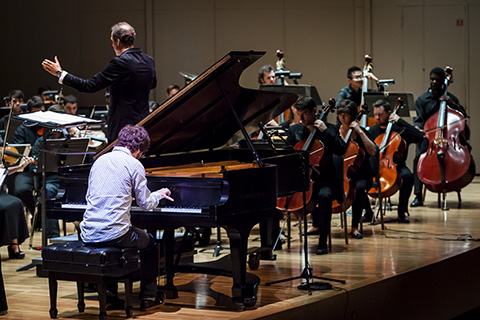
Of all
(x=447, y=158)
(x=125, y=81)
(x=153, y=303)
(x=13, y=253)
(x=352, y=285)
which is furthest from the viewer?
(x=447, y=158)

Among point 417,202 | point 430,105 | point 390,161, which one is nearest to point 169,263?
point 390,161

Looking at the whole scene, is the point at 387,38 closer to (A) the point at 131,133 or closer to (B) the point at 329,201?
(B) the point at 329,201

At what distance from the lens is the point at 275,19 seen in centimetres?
1105

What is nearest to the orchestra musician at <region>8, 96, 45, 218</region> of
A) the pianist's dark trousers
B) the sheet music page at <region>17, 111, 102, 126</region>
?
the sheet music page at <region>17, 111, 102, 126</region>

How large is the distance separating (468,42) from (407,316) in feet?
22.0

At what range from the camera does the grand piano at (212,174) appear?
156 inches

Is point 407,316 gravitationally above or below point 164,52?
below

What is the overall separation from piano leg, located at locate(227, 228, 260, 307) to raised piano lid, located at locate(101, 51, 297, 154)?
2.68ft

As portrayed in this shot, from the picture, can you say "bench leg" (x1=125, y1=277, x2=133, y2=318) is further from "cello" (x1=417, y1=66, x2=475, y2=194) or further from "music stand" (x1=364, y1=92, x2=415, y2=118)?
"cello" (x1=417, y1=66, x2=475, y2=194)

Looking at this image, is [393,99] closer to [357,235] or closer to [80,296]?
[357,235]

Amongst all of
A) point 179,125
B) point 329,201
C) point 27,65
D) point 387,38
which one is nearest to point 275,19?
point 387,38

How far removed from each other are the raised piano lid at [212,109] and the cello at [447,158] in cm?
301

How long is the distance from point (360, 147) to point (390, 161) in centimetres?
71

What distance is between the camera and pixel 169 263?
438cm
